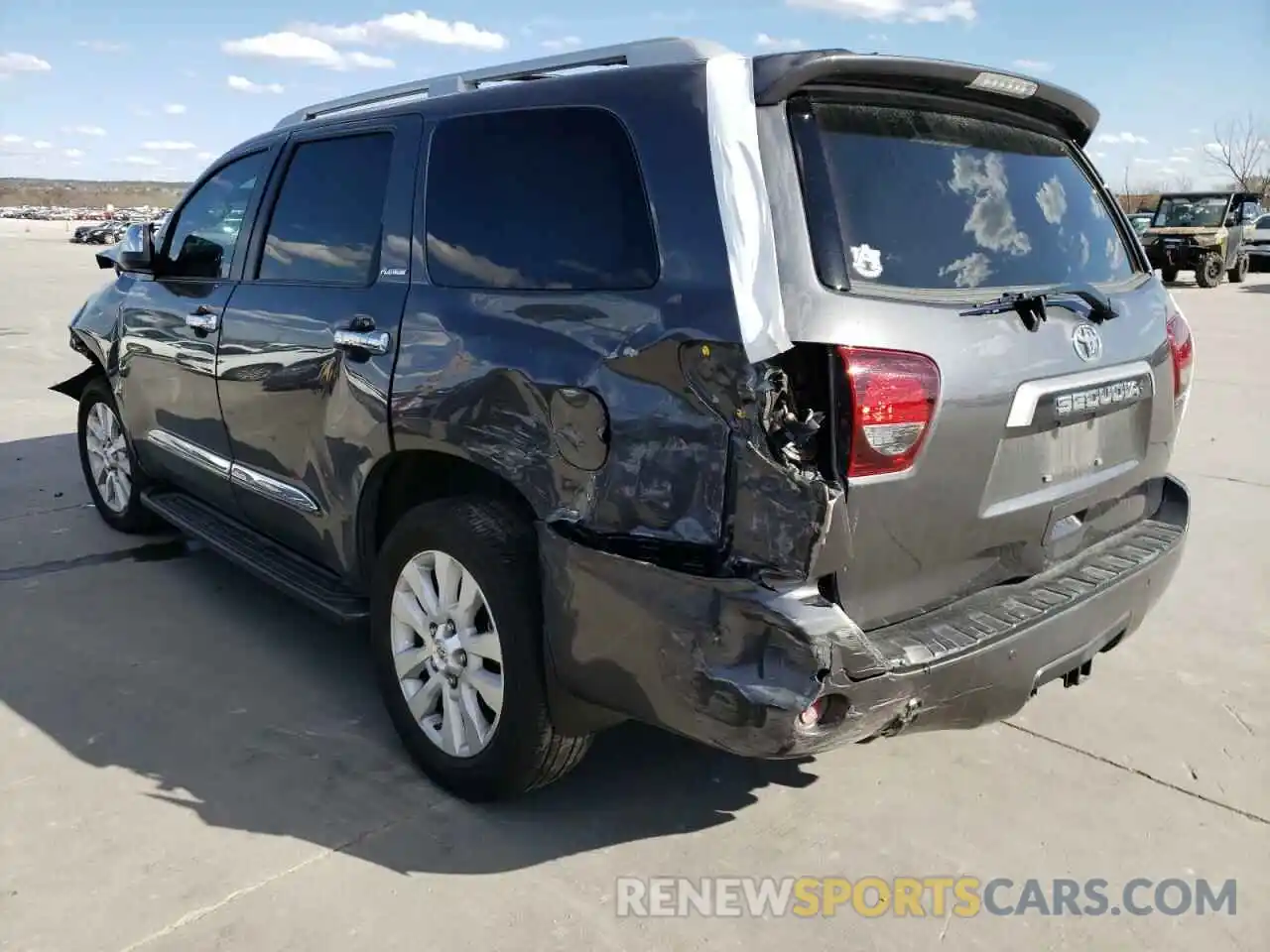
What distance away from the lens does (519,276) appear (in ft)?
9.36

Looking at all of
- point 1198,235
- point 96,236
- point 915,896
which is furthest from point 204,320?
point 96,236

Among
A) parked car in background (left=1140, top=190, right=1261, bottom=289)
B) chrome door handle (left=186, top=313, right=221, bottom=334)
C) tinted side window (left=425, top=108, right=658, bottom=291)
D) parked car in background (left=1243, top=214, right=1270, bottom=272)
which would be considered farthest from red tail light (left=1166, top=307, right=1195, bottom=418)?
parked car in background (left=1243, top=214, right=1270, bottom=272)

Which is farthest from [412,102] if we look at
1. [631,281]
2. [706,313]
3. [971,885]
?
[971,885]

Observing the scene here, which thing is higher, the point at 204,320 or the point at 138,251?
the point at 138,251

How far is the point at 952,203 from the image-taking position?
107 inches

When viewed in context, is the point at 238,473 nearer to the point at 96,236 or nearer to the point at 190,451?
the point at 190,451

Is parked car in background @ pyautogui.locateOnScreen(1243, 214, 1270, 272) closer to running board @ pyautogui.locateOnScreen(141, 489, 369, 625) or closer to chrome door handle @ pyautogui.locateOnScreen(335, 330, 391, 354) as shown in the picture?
running board @ pyautogui.locateOnScreen(141, 489, 369, 625)

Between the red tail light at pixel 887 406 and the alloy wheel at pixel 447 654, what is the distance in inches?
44.1

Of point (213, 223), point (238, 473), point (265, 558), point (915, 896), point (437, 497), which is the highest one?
point (213, 223)

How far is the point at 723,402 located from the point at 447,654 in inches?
47.9

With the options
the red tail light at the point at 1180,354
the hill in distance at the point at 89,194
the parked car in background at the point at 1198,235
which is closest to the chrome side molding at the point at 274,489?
the red tail light at the point at 1180,354

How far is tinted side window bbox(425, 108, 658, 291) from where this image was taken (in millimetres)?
2619

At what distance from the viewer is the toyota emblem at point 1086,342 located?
108 inches

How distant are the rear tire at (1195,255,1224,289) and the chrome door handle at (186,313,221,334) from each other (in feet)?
78.5
